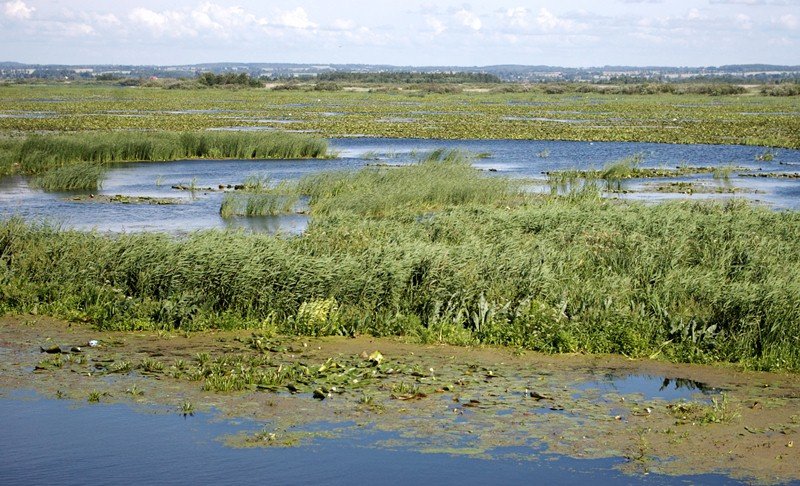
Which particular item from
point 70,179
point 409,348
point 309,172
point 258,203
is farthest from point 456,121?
point 409,348

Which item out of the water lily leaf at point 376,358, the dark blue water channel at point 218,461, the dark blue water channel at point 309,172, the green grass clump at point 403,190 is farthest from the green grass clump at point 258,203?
the dark blue water channel at point 218,461

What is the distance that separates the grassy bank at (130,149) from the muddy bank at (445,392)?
72.0ft

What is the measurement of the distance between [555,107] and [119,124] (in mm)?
47134

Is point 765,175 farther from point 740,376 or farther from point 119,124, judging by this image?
point 119,124

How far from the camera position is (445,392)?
12273mm

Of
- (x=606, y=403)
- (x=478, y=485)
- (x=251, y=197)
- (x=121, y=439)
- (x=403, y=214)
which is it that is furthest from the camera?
(x=251, y=197)

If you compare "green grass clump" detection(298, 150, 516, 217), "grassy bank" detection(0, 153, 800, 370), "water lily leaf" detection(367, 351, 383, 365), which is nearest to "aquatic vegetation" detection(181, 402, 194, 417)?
"water lily leaf" detection(367, 351, 383, 365)

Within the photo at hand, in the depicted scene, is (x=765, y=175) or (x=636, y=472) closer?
(x=636, y=472)

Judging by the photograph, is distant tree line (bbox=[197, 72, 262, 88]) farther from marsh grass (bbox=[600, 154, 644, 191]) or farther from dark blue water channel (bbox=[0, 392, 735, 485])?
dark blue water channel (bbox=[0, 392, 735, 485])

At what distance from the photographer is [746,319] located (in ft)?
46.1

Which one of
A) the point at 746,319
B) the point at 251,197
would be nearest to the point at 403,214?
the point at 251,197

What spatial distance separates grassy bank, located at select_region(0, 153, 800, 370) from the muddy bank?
52 centimetres

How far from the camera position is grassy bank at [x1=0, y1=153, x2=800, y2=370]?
46.8ft

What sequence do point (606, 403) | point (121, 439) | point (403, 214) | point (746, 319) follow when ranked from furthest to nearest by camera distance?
point (403, 214), point (746, 319), point (606, 403), point (121, 439)
